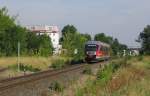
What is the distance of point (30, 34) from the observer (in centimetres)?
12306

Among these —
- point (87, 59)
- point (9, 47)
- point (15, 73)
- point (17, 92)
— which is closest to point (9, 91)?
point (17, 92)

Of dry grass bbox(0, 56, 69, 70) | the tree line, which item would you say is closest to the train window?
dry grass bbox(0, 56, 69, 70)

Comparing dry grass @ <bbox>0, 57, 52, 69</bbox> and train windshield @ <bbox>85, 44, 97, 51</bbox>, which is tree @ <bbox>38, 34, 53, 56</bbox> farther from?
dry grass @ <bbox>0, 57, 52, 69</bbox>

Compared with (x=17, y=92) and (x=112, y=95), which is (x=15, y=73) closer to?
(x=17, y=92)

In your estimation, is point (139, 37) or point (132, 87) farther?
point (139, 37)

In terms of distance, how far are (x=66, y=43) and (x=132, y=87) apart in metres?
103

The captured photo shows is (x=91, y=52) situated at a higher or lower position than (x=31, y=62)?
higher

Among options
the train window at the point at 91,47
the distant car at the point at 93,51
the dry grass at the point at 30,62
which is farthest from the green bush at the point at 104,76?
the train window at the point at 91,47

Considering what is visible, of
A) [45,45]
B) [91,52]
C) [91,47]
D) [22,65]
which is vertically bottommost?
[22,65]

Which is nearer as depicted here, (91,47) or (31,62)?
(31,62)

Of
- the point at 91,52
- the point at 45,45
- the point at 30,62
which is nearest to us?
the point at 30,62

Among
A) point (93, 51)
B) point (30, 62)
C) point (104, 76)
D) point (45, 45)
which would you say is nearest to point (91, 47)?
point (93, 51)

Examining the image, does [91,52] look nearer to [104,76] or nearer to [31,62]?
[31,62]

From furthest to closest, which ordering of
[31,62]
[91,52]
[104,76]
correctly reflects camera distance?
[91,52], [31,62], [104,76]
